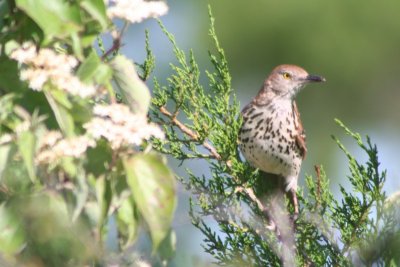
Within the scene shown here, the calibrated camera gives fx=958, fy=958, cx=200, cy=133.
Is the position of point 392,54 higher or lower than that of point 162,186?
lower

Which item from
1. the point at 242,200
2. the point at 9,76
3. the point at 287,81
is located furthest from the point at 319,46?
the point at 9,76

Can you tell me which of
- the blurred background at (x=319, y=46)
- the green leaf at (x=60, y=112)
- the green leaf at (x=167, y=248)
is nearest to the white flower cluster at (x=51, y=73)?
the green leaf at (x=60, y=112)

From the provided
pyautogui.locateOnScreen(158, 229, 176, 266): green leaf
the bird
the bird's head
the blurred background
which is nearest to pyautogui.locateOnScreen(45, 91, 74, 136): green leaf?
pyautogui.locateOnScreen(158, 229, 176, 266): green leaf

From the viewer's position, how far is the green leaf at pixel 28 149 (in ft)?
5.05

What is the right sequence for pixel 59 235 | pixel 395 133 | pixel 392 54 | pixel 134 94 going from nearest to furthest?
pixel 59 235, pixel 134 94, pixel 395 133, pixel 392 54

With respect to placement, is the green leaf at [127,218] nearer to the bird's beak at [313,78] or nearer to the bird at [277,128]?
the bird at [277,128]

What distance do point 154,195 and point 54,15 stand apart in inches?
14.6

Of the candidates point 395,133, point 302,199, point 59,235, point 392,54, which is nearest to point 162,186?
point 59,235

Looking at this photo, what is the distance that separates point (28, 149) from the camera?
1.55m

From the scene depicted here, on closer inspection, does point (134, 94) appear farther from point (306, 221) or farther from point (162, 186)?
point (306, 221)

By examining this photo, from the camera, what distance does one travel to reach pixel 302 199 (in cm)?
339

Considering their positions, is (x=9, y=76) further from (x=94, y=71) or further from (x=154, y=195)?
(x=154, y=195)

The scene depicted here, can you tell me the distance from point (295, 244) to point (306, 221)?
11cm

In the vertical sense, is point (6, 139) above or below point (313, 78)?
above
